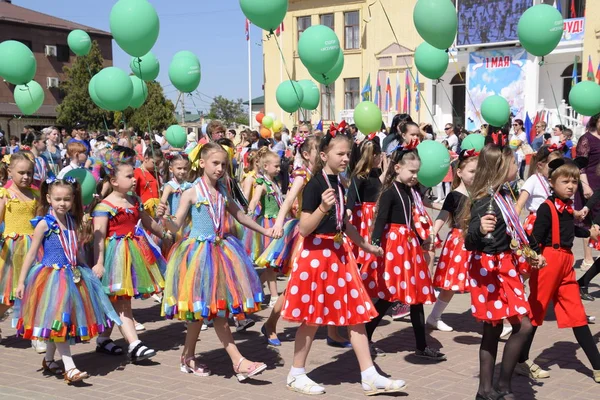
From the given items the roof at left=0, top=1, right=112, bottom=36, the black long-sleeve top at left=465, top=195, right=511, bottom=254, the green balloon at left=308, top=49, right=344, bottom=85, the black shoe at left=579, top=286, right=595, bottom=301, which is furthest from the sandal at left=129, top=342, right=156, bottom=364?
the roof at left=0, top=1, right=112, bottom=36

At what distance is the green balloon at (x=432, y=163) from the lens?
21.1 feet

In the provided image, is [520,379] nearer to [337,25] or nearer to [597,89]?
[597,89]

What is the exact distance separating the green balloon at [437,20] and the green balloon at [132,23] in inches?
113

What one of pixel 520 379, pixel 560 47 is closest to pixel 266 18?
pixel 520 379

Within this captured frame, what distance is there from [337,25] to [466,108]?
857cm

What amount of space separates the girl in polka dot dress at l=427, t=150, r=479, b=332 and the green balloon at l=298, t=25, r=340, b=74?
231cm

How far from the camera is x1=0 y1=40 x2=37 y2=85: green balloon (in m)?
8.34

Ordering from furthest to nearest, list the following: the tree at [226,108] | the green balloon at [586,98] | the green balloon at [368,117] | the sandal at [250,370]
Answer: the tree at [226,108] → the green balloon at [586,98] → the green balloon at [368,117] → the sandal at [250,370]

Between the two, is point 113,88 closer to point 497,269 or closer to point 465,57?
point 497,269

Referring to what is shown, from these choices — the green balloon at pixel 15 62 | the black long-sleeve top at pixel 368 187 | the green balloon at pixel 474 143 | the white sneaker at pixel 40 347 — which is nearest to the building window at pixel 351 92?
the green balloon at pixel 15 62

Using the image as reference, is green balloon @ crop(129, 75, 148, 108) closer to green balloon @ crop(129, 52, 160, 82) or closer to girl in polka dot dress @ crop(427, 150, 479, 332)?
green balloon @ crop(129, 52, 160, 82)

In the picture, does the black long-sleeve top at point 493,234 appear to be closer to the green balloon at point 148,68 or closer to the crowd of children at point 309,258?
the crowd of children at point 309,258

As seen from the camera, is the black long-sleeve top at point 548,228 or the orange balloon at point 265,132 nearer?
the black long-sleeve top at point 548,228

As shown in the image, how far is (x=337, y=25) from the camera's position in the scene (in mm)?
35594
